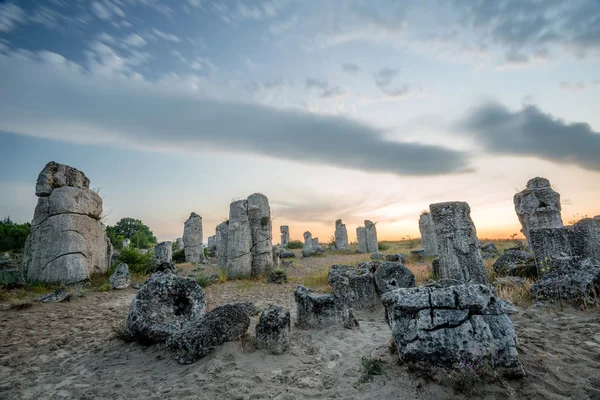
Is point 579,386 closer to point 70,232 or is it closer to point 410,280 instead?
point 410,280

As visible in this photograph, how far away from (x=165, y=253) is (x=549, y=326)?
58.0 ft

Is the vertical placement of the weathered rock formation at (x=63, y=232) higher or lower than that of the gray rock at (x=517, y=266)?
higher

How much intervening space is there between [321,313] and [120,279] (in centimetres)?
739

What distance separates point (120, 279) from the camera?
9211 millimetres

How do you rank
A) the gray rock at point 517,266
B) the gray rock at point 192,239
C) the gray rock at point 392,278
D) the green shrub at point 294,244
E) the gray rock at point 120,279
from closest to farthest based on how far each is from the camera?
the gray rock at point 392,278 → the gray rock at point 517,266 → the gray rock at point 120,279 → the gray rock at point 192,239 → the green shrub at point 294,244

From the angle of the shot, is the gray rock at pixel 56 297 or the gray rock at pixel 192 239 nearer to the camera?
the gray rock at pixel 56 297

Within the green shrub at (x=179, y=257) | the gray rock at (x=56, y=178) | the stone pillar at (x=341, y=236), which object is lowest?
the green shrub at (x=179, y=257)

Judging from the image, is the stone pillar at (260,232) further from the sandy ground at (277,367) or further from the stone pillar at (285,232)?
the stone pillar at (285,232)

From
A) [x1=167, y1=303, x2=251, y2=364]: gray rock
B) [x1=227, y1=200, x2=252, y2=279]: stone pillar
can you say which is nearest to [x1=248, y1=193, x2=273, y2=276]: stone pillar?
[x1=227, y1=200, x2=252, y2=279]: stone pillar

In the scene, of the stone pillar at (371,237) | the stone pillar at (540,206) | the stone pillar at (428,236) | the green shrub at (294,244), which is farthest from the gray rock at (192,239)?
the stone pillar at (540,206)

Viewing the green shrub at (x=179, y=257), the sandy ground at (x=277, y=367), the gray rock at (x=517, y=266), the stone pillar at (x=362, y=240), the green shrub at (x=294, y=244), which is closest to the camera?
the sandy ground at (x=277, y=367)

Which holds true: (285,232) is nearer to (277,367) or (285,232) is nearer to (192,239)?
(192,239)

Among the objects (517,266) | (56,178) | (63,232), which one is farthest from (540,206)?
(56,178)

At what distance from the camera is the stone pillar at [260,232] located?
12.4 metres
